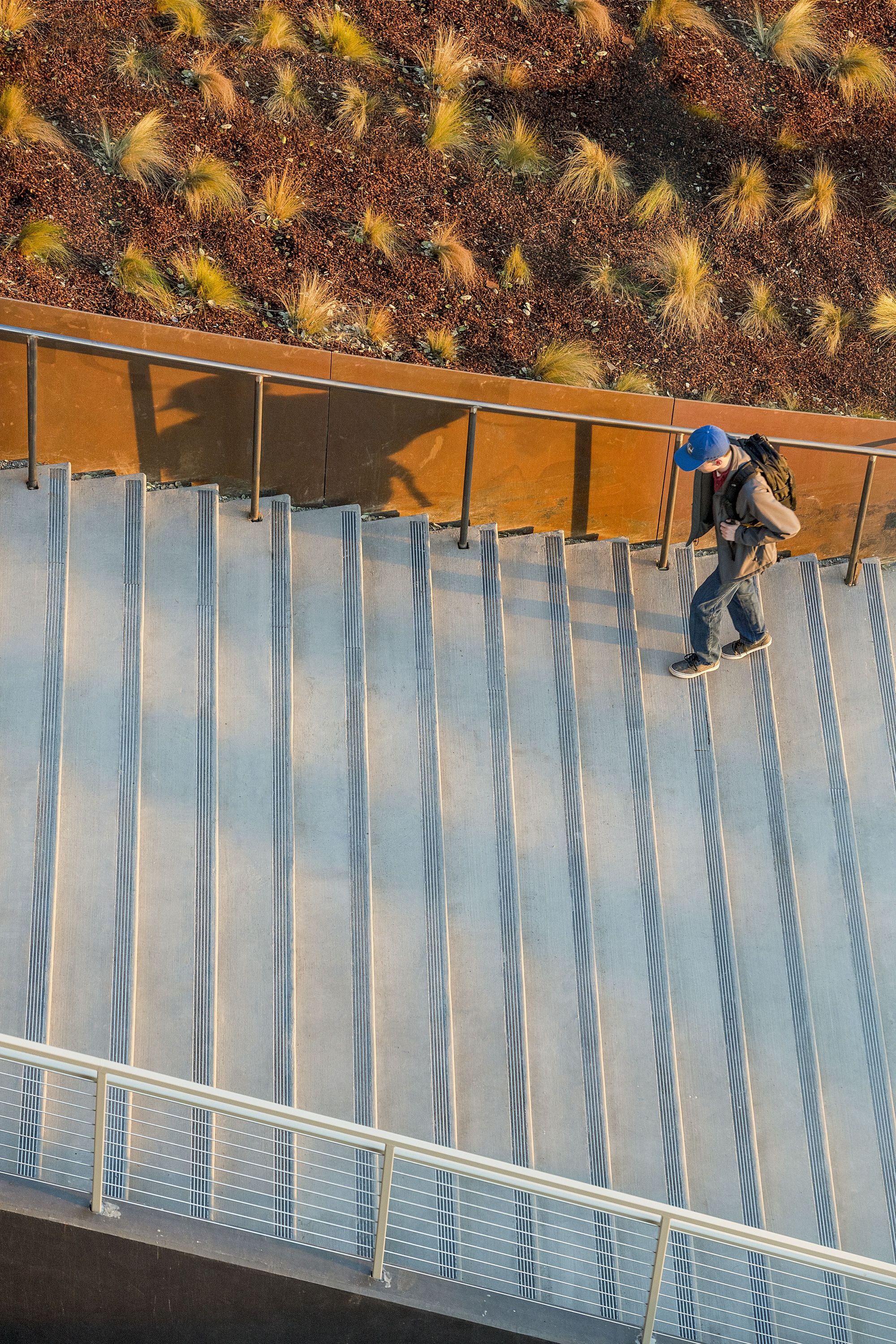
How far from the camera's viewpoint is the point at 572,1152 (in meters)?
5.89

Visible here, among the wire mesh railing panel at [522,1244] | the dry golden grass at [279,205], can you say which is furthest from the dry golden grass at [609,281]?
the wire mesh railing panel at [522,1244]

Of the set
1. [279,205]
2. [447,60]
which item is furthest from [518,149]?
[279,205]

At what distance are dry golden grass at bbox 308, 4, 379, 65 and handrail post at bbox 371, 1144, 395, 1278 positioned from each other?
25.5 ft

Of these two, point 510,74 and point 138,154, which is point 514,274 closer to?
point 510,74

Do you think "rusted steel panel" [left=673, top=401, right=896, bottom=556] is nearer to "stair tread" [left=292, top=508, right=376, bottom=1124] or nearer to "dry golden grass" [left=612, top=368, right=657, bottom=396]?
"dry golden grass" [left=612, top=368, right=657, bottom=396]

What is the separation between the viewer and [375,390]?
705 cm

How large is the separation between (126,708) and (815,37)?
7.72 metres

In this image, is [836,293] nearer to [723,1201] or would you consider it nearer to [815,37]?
[815,37]

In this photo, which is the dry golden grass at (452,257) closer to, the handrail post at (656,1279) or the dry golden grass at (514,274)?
the dry golden grass at (514,274)

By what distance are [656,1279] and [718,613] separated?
11.7 ft

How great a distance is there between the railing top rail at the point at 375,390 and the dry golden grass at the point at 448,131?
8.37 ft

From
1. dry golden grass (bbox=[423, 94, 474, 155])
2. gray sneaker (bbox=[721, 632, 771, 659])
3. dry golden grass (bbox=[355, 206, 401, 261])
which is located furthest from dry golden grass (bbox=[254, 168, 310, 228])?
gray sneaker (bbox=[721, 632, 771, 659])

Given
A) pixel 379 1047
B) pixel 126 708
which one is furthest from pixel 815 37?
pixel 379 1047

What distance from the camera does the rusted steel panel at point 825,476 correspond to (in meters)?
7.78
